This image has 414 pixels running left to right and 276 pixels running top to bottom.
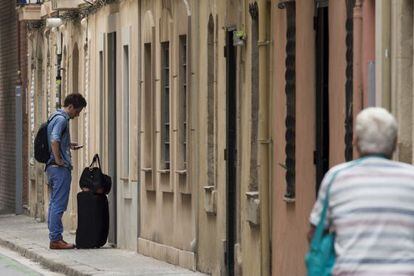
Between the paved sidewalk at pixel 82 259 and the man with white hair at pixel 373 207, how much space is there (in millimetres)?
11602

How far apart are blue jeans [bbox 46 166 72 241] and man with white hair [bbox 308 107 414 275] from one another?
16104 millimetres

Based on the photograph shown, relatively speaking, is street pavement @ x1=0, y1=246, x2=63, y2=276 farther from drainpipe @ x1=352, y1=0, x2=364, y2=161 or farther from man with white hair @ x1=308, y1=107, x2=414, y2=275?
man with white hair @ x1=308, y1=107, x2=414, y2=275

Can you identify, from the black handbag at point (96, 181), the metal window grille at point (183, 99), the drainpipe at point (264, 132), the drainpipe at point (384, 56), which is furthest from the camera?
the black handbag at point (96, 181)

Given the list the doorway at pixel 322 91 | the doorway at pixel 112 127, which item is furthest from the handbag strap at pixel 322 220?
the doorway at pixel 112 127

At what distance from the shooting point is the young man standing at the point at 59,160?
Answer: 24.2 m

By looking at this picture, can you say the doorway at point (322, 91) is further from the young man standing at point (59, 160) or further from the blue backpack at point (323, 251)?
the young man standing at point (59, 160)

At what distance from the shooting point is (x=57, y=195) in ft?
81.2

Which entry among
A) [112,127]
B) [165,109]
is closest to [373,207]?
[165,109]

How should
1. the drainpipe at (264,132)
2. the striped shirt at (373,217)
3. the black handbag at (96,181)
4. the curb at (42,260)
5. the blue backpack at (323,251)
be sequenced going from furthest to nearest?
the black handbag at (96,181) < the curb at (42,260) < the drainpipe at (264,132) < the blue backpack at (323,251) < the striped shirt at (373,217)

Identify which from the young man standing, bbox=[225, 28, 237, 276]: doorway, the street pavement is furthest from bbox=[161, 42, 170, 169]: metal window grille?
bbox=[225, 28, 237, 276]: doorway

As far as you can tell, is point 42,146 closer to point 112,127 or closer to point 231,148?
point 112,127

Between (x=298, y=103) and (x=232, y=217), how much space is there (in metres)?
3.19

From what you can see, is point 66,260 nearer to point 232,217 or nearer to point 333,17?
point 232,217

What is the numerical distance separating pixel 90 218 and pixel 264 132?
784 cm
